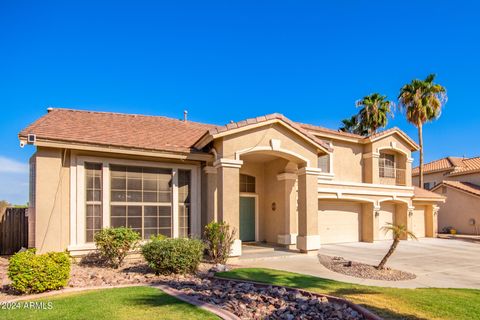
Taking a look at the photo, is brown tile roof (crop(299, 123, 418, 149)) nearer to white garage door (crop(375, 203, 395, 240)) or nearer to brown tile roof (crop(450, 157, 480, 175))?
white garage door (crop(375, 203, 395, 240))

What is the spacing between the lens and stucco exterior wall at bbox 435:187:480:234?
94.3 feet

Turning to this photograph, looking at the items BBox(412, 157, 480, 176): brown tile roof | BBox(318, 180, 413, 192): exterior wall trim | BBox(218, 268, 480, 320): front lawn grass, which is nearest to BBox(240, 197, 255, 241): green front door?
BBox(318, 180, 413, 192): exterior wall trim

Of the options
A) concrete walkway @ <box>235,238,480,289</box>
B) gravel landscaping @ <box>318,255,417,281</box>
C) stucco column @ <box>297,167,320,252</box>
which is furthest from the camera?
stucco column @ <box>297,167,320,252</box>

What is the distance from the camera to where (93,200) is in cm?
1212

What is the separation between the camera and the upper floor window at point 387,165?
23.5 metres

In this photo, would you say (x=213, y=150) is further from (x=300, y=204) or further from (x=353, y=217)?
(x=353, y=217)

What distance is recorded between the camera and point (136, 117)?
52.4 ft

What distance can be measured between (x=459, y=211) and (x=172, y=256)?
28481 mm

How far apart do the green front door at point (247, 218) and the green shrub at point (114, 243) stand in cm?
664

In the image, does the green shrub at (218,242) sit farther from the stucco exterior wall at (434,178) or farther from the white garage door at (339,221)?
the stucco exterior wall at (434,178)

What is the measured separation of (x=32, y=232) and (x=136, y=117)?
6.61 meters

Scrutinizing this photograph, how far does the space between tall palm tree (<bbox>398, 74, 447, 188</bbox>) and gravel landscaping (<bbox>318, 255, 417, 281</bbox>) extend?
67.5ft

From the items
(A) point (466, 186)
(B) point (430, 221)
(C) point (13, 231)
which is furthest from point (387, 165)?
(C) point (13, 231)

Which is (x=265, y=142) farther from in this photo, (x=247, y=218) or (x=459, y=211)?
(x=459, y=211)
